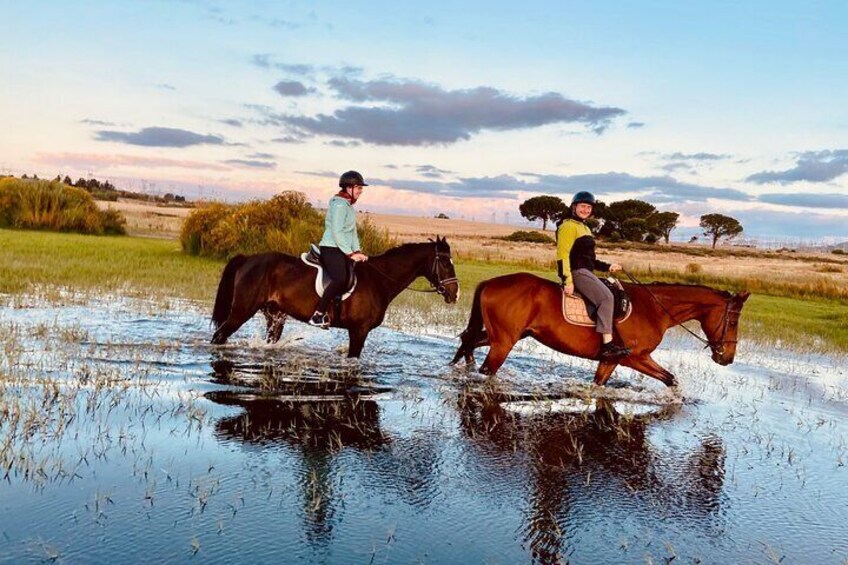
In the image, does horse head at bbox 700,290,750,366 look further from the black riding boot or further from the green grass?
the green grass

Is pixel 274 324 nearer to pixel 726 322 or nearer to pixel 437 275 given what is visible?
pixel 437 275

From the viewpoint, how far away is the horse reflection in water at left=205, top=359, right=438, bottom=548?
5512 millimetres

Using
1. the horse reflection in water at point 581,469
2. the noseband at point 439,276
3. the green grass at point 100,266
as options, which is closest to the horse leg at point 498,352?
the horse reflection in water at point 581,469

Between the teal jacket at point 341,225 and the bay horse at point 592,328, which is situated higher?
the teal jacket at point 341,225

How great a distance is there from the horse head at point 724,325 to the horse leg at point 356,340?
15.4ft

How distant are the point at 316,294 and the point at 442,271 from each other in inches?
71.8

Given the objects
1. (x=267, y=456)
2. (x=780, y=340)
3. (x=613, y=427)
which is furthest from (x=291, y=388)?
(x=780, y=340)

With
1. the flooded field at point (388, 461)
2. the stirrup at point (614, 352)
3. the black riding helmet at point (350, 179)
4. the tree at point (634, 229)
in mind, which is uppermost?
the tree at point (634, 229)

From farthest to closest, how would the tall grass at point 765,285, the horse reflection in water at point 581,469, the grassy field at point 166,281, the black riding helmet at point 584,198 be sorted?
the tall grass at point 765,285 < the grassy field at point 166,281 < the black riding helmet at point 584,198 < the horse reflection in water at point 581,469

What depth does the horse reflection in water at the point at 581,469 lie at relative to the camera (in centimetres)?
538

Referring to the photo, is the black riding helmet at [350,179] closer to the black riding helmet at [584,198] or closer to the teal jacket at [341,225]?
the teal jacket at [341,225]

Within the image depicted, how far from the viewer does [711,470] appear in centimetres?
667

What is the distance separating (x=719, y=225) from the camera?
100312 millimetres

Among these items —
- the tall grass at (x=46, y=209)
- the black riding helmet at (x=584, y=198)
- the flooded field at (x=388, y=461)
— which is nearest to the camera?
the flooded field at (x=388, y=461)
